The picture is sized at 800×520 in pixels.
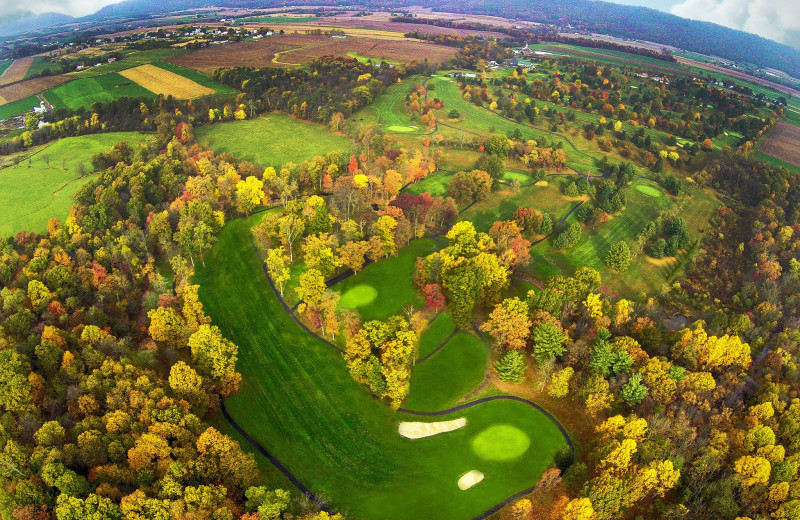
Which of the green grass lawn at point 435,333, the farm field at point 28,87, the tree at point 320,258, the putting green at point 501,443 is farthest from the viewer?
the farm field at point 28,87

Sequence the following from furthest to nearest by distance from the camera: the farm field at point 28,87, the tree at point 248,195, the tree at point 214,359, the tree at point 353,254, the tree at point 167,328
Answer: the farm field at point 28,87
the tree at point 248,195
the tree at point 353,254
the tree at point 167,328
the tree at point 214,359

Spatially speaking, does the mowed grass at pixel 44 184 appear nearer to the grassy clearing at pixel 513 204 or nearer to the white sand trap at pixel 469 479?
the grassy clearing at pixel 513 204

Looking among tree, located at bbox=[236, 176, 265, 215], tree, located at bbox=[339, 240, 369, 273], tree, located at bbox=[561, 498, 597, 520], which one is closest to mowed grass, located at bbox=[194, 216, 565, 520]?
tree, located at bbox=[561, 498, 597, 520]

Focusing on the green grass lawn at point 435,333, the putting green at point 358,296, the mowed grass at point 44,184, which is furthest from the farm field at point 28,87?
the green grass lawn at point 435,333

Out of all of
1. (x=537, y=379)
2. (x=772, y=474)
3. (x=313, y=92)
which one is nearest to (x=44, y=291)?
(x=537, y=379)

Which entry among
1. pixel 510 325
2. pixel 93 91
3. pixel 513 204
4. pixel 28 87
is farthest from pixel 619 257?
pixel 28 87

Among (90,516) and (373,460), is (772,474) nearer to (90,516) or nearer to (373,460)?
(373,460)

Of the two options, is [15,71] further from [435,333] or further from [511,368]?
[511,368]
